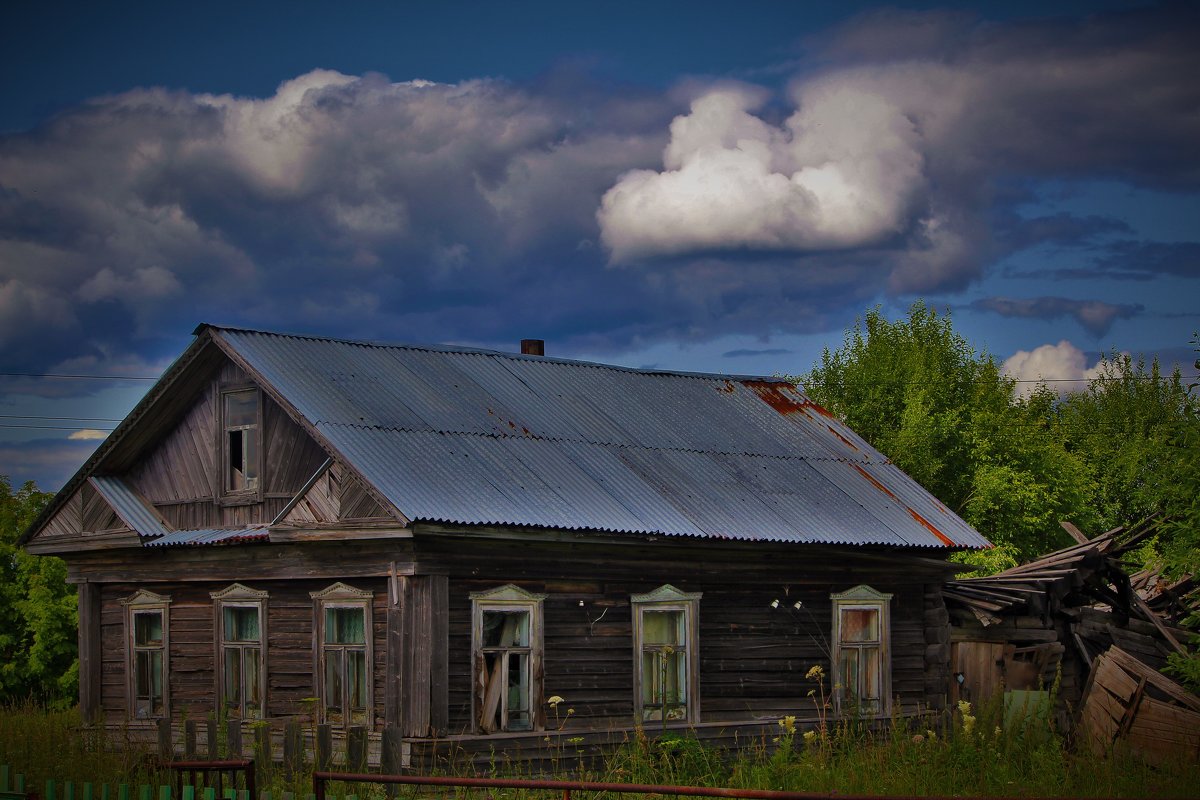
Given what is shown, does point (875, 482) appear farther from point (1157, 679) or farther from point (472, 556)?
point (472, 556)

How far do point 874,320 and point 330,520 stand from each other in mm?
29449

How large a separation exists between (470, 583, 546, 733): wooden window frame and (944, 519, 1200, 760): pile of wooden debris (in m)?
7.18

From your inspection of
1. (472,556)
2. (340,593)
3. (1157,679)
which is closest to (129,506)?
(340,593)

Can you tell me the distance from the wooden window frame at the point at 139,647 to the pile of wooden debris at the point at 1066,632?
1066cm

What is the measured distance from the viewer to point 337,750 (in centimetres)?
1670

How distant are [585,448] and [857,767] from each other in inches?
234

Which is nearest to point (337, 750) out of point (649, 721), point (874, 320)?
point (649, 721)

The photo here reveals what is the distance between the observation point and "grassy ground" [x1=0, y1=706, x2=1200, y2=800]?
565 inches

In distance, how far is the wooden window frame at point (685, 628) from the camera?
18.0 metres

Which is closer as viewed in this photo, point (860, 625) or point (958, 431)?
point (860, 625)

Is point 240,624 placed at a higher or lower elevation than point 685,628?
higher

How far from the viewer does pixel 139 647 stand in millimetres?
19922

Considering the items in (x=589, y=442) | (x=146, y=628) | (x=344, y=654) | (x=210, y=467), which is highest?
(x=589, y=442)

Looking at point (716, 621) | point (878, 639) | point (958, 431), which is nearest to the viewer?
point (716, 621)
